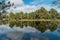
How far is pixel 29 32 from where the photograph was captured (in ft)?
12.0

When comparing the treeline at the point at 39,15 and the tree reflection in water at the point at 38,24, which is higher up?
the treeline at the point at 39,15

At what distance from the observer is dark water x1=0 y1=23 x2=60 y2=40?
11.7ft

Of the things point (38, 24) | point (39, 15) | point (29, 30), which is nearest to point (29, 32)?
point (29, 30)

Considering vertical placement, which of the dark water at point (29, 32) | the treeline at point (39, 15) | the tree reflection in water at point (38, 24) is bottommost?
the dark water at point (29, 32)

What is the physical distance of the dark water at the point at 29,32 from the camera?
3562mm

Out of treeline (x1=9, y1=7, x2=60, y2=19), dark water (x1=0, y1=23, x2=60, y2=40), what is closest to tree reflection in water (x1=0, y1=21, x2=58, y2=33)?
dark water (x1=0, y1=23, x2=60, y2=40)

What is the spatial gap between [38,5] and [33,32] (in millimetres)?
553

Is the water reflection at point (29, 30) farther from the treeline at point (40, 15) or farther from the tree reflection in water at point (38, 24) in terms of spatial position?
the treeline at point (40, 15)

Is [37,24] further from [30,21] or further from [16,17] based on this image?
[16,17]

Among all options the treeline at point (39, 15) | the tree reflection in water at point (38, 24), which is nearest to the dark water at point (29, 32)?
the tree reflection in water at point (38, 24)

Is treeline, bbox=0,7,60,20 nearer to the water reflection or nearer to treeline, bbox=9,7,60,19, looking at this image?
treeline, bbox=9,7,60,19

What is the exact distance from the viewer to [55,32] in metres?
3.60

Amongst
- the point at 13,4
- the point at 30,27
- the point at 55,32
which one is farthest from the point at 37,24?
the point at 13,4

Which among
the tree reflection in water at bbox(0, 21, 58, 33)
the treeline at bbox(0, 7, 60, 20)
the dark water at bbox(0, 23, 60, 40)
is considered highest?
the treeline at bbox(0, 7, 60, 20)
